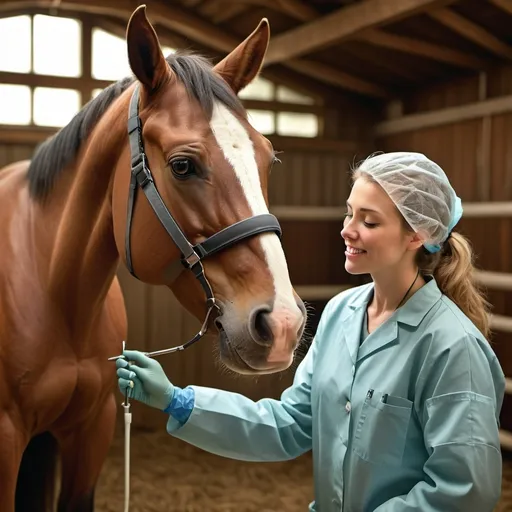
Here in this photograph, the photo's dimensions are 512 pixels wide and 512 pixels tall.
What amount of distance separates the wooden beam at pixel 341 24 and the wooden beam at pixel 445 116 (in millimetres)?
922

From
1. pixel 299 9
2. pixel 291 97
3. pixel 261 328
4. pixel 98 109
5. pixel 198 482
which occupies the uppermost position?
pixel 299 9

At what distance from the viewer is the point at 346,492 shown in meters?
1.17

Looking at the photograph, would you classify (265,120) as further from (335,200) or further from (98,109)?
(98,109)

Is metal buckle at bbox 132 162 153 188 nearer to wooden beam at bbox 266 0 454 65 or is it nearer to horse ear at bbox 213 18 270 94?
horse ear at bbox 213 18 270 94

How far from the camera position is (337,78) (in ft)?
12.1

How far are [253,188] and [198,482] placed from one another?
2.28 m

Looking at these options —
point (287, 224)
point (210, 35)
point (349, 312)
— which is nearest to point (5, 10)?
point (210, 35)

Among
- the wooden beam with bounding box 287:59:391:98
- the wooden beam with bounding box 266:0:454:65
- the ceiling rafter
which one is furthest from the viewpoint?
the wooden beam with bounding box 287:59:391:98

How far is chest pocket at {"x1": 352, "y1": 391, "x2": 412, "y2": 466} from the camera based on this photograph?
1.10 meters

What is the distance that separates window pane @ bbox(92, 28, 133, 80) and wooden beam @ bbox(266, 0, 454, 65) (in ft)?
2.87

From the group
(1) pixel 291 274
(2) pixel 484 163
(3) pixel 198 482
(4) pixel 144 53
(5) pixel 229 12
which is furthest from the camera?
(1) pixel 291 274

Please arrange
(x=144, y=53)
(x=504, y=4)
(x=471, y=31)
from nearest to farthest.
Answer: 1. (x=144, y=53)
2. (x=504, y=4)
3. (x=471, y=31)

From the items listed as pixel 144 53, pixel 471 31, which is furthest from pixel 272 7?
pixel 144 53

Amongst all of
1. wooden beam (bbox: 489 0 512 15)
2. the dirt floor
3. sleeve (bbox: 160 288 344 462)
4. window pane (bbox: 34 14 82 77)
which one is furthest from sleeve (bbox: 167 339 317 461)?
window pane (bbox: 34 14 82 77)
